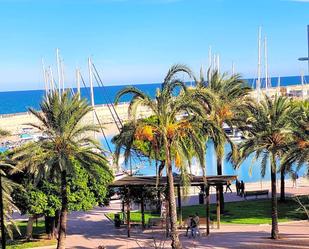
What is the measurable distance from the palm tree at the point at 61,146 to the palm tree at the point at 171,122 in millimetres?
3332

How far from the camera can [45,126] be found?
78.1 ft

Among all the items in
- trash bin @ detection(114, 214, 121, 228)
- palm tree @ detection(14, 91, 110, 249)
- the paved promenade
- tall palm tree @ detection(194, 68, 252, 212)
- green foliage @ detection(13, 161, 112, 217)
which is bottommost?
the paved promenade

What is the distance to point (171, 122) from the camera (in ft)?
71.2

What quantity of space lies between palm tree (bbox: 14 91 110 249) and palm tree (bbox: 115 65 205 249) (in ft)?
10.9

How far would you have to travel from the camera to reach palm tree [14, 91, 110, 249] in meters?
23.0

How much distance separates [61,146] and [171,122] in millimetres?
5514

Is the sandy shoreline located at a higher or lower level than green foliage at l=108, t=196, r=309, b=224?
higher

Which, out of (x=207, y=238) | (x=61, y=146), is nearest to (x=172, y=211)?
(x=207, y=238)

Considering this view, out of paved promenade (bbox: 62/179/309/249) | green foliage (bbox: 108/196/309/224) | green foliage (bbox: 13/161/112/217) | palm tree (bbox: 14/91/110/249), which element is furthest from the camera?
green foliage (bbox: 108/196/309/224)

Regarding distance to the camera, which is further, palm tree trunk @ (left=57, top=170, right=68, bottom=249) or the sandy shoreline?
the sandy shoreline

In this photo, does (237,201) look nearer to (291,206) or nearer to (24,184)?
(291,206)

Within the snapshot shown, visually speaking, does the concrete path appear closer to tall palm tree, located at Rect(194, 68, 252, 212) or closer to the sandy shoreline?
tall palm tree, located at Rect(194, 68, 252, 212)

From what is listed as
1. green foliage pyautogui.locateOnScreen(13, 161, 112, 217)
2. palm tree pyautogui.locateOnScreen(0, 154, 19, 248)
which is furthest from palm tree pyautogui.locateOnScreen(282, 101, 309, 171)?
palm tree pyautogui.locateOnScreen(0, 154, 19, 248)

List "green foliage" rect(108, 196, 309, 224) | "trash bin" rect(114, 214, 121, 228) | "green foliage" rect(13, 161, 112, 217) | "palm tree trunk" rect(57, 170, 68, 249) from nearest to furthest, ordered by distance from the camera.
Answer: "palm tree trunk" rect(57, 170, 68, 249) → "green foliage" rect(13, 161, 112, 217) → "trash bin" rect(114, 214, 121, 228) → "green foliage" rect(108, 196, 309, 224)
